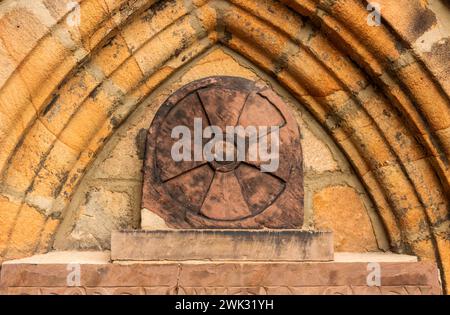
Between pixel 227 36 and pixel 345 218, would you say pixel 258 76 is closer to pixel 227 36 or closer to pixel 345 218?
pixel 227 36

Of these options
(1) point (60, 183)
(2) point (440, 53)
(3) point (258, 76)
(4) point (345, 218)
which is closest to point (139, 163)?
(1) point (60, 183)

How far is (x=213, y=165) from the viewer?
238 cm

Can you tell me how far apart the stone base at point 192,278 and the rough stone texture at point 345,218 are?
572 mm

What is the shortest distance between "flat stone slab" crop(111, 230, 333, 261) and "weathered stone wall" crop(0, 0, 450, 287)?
53 centimetres

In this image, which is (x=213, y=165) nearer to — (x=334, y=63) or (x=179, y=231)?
(x=179, y=231)

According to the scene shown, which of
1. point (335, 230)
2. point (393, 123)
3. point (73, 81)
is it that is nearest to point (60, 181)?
point (73, 81)

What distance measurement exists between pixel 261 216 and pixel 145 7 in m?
1.08

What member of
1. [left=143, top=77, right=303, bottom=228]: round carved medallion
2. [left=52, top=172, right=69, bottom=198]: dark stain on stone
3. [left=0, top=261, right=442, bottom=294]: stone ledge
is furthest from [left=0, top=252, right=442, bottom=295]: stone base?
[left=52, top=172, right=69, bottom=198]: dark stain on stone

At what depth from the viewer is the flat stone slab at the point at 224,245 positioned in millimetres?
2232

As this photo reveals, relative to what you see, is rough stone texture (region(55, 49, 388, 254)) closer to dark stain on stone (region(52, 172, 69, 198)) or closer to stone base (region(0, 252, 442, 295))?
dark stain on stone (region(52, 172, 69, 198))

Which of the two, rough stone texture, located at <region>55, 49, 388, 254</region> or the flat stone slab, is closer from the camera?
the flat stone slab

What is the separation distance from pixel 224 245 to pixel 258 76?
1.00 m

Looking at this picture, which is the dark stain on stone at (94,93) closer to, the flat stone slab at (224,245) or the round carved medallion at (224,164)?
the round carved medallion at (224,164)

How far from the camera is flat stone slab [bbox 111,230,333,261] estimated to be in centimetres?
223
